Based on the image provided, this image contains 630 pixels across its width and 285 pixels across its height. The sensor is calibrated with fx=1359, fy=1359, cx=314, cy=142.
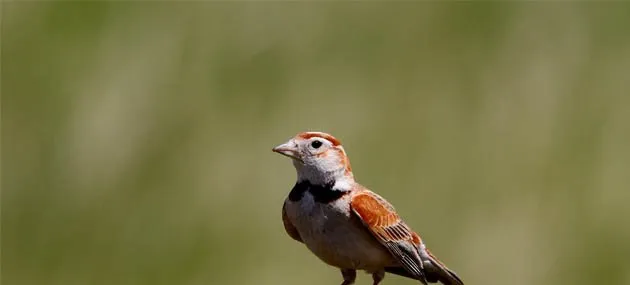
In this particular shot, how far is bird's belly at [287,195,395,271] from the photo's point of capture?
5336 millimetres

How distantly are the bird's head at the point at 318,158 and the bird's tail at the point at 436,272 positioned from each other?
1.56ft

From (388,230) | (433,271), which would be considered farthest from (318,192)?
(433,271)

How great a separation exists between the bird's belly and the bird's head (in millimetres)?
107

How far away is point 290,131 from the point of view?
898 cm

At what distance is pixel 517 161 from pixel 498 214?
2.26 feet

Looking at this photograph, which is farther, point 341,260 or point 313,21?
point 313,21

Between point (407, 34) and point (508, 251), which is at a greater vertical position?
point (407, 34)

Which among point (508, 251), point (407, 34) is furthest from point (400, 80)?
point (508, 251)

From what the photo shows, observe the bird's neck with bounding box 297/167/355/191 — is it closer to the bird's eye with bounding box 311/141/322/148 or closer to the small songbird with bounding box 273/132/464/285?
the small songbird with bounding box 273/132/464/285

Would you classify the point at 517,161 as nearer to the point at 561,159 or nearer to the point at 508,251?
the point at 561,159

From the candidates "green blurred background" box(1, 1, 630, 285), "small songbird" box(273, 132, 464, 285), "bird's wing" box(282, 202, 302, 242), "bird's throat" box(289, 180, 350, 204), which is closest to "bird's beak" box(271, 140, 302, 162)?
"small songbird" box(273, 132, 464, 285)

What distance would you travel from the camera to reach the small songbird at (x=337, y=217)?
5.35 m

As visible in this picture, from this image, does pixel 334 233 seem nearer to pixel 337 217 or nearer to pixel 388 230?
pixel 337 217

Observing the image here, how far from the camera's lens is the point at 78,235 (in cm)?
853
